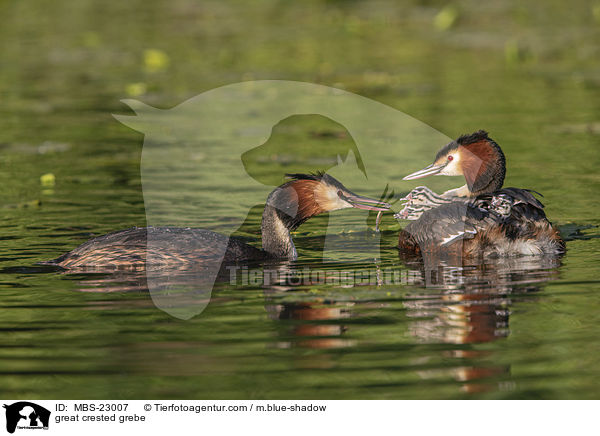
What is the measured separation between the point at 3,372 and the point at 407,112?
40.1ft

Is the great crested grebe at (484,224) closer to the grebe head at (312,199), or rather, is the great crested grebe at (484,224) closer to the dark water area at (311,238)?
the dark water area at (311,238)

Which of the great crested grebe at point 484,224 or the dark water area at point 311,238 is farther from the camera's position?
the great crested grebe at point 484,224

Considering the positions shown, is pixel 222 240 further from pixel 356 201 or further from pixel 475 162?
pixel 475 162

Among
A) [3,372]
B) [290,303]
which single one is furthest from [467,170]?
[3,372]

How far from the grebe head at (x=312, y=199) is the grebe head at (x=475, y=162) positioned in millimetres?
684

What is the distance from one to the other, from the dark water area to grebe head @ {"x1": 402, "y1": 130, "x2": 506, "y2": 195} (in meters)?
0.94

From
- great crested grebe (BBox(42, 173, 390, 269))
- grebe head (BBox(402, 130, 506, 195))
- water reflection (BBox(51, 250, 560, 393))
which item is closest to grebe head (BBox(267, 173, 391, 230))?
great crested grebe (BBox(42, 173, 390, 269))

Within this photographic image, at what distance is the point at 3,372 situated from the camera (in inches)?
273

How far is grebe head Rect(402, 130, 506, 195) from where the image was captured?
34.2 feet
